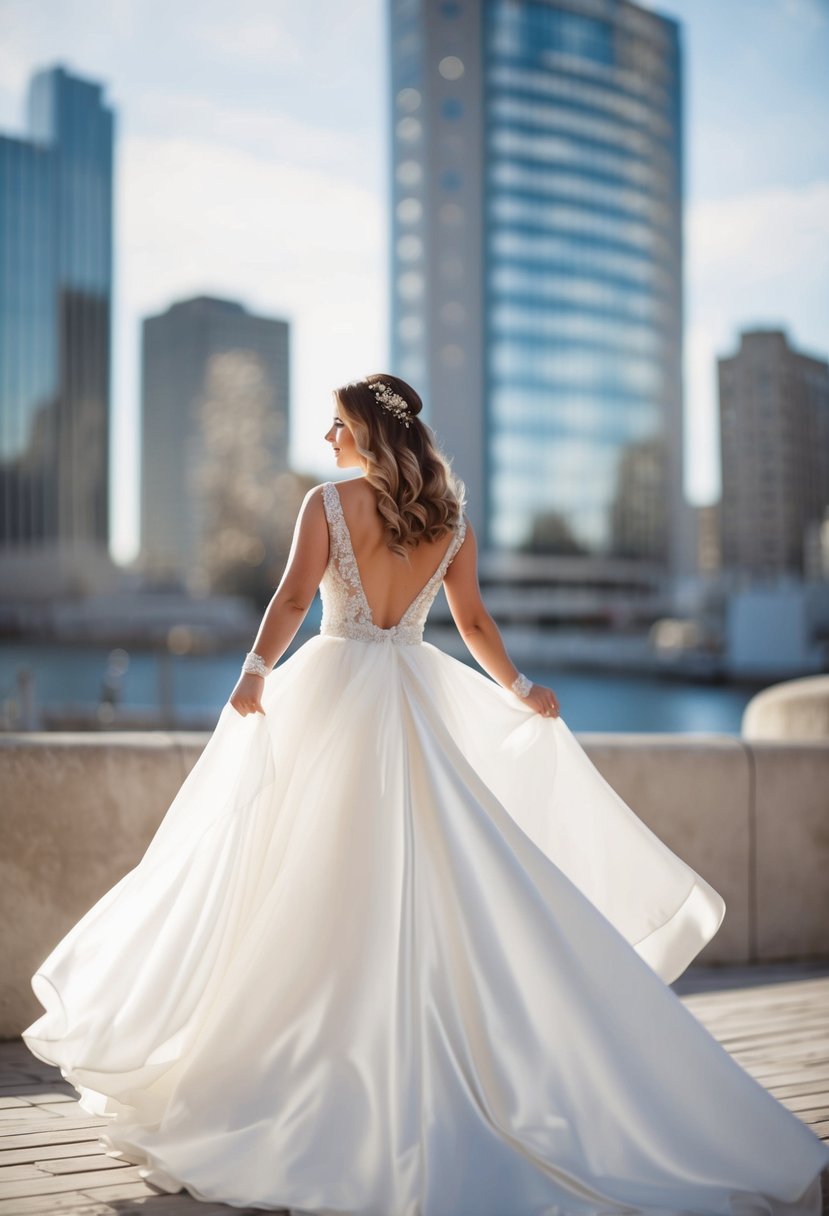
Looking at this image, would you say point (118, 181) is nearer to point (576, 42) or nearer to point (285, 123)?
point (285, 123)

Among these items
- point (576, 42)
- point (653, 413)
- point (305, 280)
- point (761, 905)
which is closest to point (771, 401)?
point (653, 413)

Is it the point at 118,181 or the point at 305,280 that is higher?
the point at 118,181

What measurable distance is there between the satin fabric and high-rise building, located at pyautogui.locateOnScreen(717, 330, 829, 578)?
11088 cm

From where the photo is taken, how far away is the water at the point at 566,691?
1481 inches

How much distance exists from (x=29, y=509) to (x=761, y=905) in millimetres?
95853

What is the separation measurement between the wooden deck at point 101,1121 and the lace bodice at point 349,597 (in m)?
1.33

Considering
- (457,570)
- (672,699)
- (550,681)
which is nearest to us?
(457,570)

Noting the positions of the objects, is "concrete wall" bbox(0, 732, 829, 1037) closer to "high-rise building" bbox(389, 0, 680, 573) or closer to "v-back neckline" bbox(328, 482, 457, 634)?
"v-back neckline" bbox(328, 482, 457, 634)

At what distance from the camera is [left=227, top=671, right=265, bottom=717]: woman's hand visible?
108 inches

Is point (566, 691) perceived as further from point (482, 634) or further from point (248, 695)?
point (248, 695)

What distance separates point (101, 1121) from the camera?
2.89m

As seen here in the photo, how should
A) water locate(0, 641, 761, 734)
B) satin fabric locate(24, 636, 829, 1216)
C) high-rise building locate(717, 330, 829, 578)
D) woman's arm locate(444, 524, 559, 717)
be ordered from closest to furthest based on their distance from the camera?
satin fabric locate(24, 636, 829, 1216) → woman's arm locate(444, 524, 559, 717) → water locate(0, 641, 761, 734) → high-rise building locate(717, 330, 829, 578)

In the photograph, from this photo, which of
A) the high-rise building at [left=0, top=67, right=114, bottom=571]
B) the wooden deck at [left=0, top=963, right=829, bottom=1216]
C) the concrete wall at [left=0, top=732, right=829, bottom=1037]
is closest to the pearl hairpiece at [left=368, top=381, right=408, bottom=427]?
the concrete wall at [left=0, top=732, right=829, bottom=1037]

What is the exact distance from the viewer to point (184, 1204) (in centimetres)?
239
